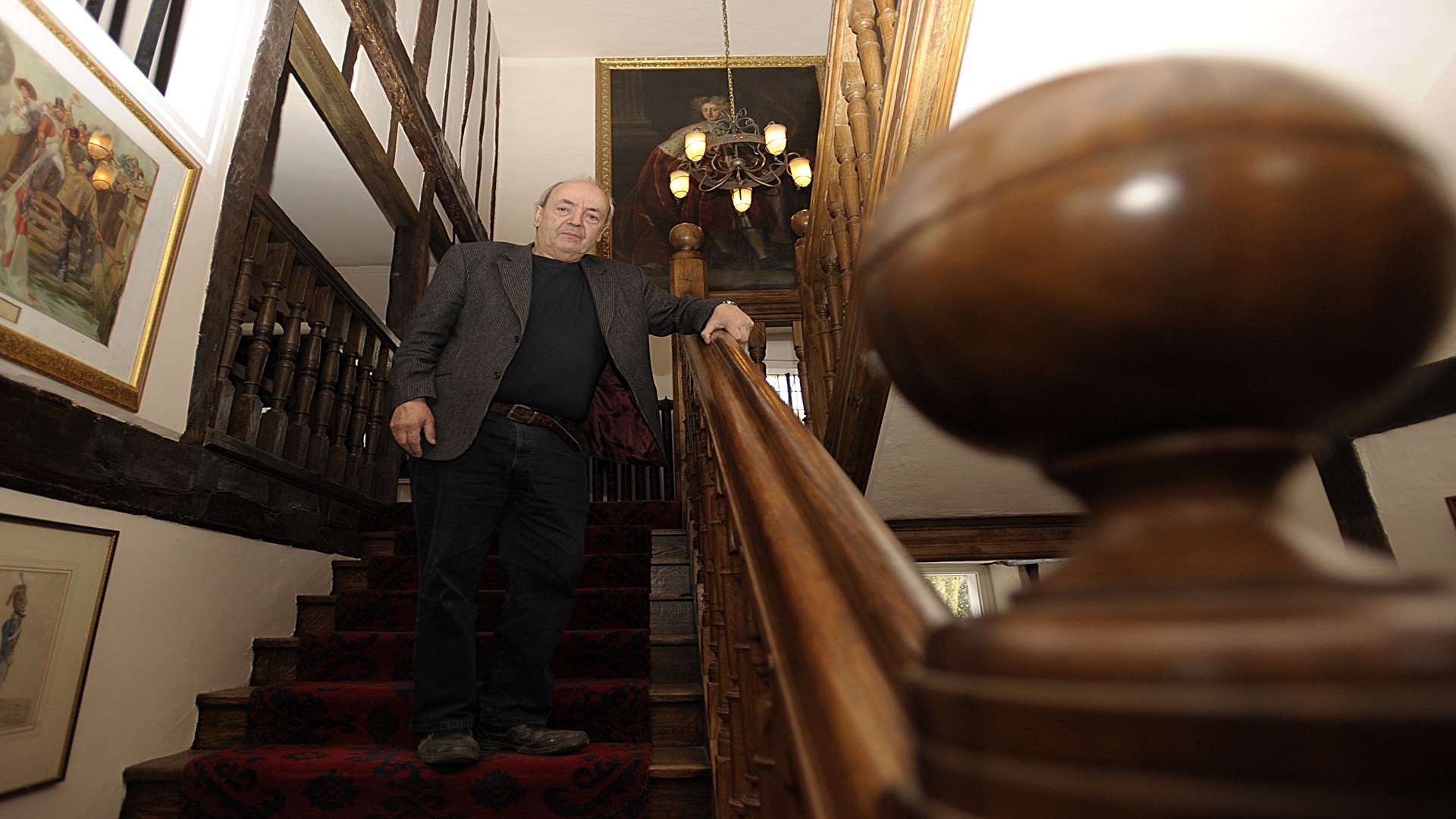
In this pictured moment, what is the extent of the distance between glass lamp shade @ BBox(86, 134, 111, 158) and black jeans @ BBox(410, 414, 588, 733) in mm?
957

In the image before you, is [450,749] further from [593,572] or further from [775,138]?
[775,138]

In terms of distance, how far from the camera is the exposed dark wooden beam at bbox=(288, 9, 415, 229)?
3.04 meters

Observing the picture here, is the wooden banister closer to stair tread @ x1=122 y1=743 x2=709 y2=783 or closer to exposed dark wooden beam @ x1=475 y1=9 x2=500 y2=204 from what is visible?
stair tread @ x1=122 y1=743 x2=709 y2=783

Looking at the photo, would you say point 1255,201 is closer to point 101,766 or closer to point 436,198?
point 101,766

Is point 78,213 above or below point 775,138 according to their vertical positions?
below

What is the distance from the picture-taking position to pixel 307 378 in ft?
9.41

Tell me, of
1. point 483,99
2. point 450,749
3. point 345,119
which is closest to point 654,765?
point 450,749

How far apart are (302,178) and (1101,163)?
6743mm

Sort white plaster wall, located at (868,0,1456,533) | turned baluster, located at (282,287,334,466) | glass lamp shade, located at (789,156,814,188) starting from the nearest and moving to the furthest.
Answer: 1. white plaster wall, located at (868,0,1456,533)
2. turned baluster, located at (282,287,334,466)
3. glass lamp shade, located at (789,156,814,188)

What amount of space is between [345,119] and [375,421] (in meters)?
1.33

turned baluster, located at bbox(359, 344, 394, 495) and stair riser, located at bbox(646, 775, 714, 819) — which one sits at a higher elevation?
turned baluster, located at bbox(359, 344, 394, 495)

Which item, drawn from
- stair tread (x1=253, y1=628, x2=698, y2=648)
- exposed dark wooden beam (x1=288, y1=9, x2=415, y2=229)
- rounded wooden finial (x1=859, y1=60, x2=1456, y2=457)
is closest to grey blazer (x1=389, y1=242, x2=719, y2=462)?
stair tread (x1=253, y1=628, x2=698, y2=648)

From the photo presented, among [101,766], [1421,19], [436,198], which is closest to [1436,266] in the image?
[1421,19]

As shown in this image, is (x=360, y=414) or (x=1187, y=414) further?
(x=360, y=414)
